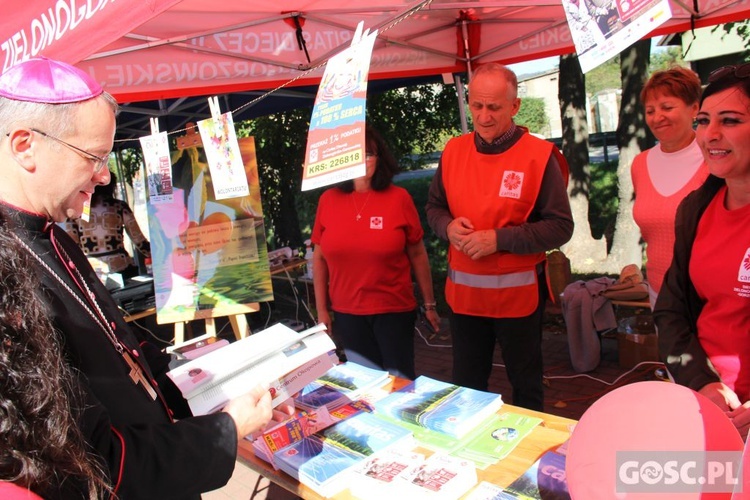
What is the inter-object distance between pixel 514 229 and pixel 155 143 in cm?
219

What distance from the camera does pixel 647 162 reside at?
272cm

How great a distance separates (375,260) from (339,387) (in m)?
0.82

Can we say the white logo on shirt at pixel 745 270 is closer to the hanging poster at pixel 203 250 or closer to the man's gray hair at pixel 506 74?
the man's gray hair at pixel 506 74

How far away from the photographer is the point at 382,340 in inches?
112

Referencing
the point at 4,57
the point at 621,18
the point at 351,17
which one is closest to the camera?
the point at 621,18

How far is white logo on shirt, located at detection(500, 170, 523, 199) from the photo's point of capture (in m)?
2.38

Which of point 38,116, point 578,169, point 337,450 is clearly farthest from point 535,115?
point 38,116

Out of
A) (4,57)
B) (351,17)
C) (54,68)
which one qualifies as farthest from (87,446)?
(351,17)

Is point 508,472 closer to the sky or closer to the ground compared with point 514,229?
closer to the ground

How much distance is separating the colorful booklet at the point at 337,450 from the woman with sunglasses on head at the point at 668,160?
157 centimetres

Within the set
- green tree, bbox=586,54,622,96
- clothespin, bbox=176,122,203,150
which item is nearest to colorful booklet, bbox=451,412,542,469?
clothespin, bbox=176,122,203,150

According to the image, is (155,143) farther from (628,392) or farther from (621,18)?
(628,392)

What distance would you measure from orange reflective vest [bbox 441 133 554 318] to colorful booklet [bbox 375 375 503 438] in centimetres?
56

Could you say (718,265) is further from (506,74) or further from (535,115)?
(535,115)
